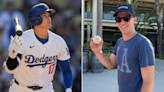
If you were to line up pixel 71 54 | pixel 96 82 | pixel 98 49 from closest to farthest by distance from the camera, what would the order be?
pixel 98 49, pixel 71 54, pixel 96 82

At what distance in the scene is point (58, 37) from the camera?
7.13 ft

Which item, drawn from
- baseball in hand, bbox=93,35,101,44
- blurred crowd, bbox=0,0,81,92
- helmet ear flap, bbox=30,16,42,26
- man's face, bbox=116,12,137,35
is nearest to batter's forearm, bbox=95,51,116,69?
baseball in hand, bbox=93,35,101,44

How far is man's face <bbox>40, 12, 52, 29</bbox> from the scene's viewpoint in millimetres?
1937

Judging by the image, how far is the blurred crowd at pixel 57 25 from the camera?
1884 mm

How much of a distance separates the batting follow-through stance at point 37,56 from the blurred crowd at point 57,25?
109 millimetres

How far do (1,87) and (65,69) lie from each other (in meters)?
1.02

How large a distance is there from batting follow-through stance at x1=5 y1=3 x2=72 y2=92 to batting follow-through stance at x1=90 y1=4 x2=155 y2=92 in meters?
1.09

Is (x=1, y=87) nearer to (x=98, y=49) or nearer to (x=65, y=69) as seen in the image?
(x=65, y=69)

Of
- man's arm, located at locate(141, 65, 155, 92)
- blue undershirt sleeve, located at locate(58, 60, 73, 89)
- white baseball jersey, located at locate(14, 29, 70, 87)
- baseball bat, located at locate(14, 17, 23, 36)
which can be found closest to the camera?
man's arm, located at locate(141, 65, 155, 92)

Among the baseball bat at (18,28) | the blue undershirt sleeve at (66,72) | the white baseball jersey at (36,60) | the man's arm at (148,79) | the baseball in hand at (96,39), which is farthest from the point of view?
the blue undershirt sleeve at (66,72)

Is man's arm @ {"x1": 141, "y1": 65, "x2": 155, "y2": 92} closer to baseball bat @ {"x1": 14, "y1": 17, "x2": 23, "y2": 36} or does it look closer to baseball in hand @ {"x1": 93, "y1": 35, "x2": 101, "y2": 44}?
baseball in hand @ {"x1": 93, "y1": 35, "x2": 101, "y2": 44}

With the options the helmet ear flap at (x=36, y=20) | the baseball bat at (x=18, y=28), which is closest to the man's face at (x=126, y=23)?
the helmet ear flap at (x=36, y=20)

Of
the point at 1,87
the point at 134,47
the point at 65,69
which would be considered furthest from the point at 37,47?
the point at 134,47

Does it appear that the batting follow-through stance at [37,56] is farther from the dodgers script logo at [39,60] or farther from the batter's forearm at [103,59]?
the batter's forearm at [103,59]
